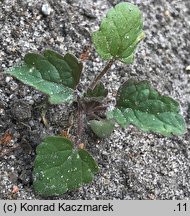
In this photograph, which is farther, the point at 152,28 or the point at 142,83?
the point at 152,28

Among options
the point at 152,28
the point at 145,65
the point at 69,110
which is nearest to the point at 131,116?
the point at 69,110

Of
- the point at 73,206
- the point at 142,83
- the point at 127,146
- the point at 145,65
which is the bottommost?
the point at 73,206

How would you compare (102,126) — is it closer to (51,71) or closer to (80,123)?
(80,123)

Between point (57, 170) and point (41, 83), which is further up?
point (41, 83)

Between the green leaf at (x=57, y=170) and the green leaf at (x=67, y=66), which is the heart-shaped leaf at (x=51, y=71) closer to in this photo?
the green leaf at (x=67, y=66)

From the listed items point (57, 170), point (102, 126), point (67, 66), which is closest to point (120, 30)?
point (67, 66)

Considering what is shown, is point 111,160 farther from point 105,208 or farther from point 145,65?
point 145,65
